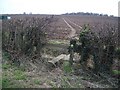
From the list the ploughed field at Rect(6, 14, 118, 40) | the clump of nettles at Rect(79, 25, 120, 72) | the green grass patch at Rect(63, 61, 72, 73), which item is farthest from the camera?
the ploughed field at Rect(6, 14, 118, 40)

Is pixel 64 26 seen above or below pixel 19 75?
above

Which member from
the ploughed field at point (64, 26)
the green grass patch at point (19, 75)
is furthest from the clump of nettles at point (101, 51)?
the green grass patch at point (19, 75)

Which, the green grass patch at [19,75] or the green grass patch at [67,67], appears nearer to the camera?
the green grass patch at [19,75]

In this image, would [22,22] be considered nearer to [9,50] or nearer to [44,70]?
[9,50]

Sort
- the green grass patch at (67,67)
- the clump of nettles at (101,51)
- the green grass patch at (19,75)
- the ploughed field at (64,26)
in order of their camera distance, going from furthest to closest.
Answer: the ploughed field at (64,26) → the green grass patch at (67,67) → the clump of nettles at (101,51) → the green grass patch at (19,75)

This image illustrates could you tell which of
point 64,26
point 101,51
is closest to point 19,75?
point 101,51

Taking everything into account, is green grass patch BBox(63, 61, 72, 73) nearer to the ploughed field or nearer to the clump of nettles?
the clump of nettles

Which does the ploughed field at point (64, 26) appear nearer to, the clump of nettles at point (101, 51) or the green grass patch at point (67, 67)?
the clump of nettles at point (101, 51)

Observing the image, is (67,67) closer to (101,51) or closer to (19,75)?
(101,51)

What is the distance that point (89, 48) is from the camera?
27.6ft

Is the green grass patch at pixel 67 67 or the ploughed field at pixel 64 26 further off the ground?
the ploughed field at pixel 64 26

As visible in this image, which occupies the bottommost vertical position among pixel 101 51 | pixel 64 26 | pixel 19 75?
pixel 19 75

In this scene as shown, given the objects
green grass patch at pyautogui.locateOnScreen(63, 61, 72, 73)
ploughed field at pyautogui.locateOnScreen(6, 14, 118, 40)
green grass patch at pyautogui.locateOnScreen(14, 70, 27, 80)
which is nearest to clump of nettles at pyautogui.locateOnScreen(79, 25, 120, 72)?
ploughed field at pyautogui.locateOnScreen(6, 14, 118, 40)

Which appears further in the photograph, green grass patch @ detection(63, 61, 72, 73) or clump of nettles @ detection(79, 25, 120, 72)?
green grass patch @ detection(63, 61, 72, 73)
